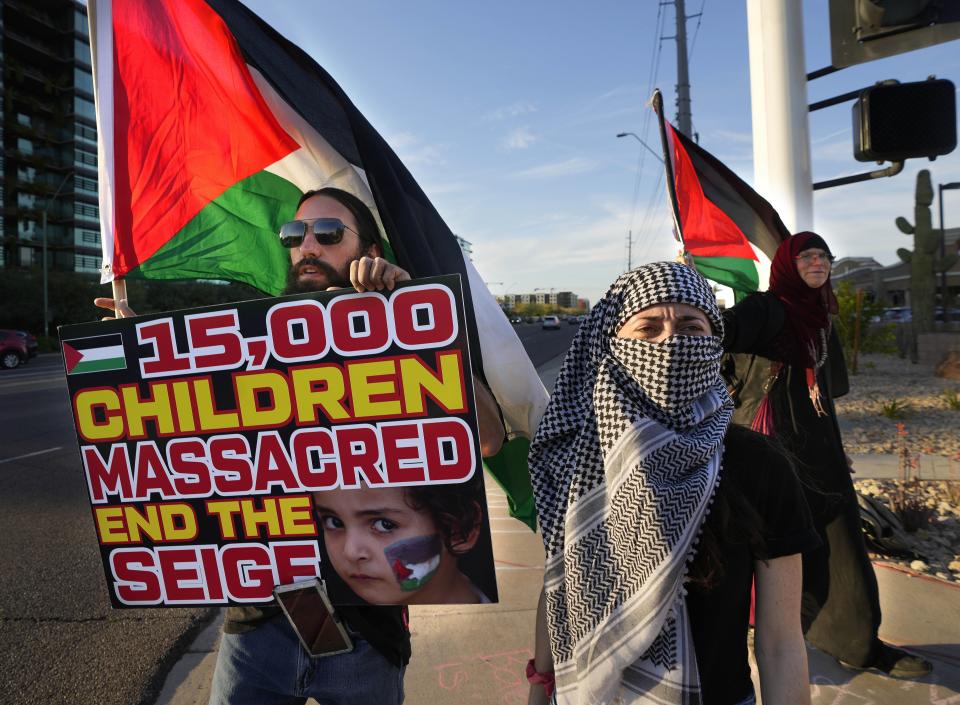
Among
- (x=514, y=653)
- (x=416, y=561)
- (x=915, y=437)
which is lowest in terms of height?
(x=915, y=437)

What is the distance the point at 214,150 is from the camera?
236 centimetres

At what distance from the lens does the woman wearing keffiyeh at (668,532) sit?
1.44 meters

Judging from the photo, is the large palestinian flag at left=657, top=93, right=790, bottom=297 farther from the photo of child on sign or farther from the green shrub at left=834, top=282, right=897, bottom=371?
the green shrub at left=834, top=282, right=897, bottom=371

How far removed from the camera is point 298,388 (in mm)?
1823

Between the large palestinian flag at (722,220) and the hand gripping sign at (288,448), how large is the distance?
2395 millimetres

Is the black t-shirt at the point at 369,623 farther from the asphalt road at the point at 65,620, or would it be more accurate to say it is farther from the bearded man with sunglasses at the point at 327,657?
the asphalt road at the point at 65,620

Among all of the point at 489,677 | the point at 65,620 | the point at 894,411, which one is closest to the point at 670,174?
the point at 489,677

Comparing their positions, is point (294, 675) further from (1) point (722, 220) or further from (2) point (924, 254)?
(2) point (924, 254)

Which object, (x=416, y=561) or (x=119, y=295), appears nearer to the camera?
(x=416, y=561)

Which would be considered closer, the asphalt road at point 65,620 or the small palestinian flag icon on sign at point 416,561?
the small palestinian flag icon on sign at point 416,561

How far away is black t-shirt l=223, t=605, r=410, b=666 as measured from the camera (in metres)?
1.82

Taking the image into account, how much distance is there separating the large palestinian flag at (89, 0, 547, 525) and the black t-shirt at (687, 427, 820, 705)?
2.47 feet

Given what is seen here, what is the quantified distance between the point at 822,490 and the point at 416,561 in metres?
2.09

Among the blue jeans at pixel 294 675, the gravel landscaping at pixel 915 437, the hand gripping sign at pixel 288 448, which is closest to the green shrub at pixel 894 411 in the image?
the gravel landscaping at pixel 915 437
